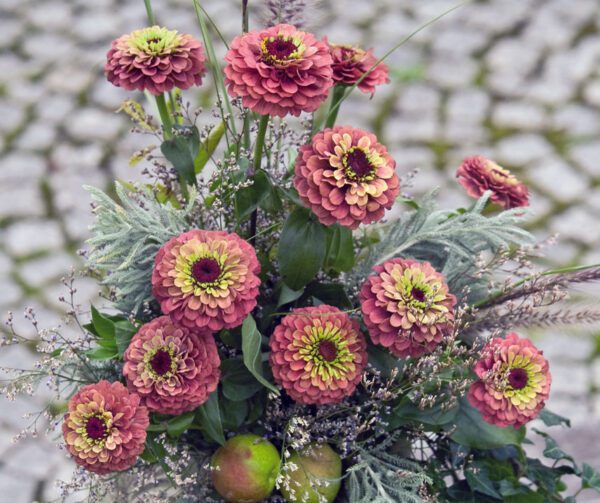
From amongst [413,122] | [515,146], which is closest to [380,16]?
[413,122]

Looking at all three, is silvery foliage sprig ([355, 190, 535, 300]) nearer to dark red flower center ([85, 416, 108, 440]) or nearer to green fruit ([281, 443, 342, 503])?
green fruit ([281, 443, 342, 503])

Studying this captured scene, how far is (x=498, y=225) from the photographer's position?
1046 millimetres

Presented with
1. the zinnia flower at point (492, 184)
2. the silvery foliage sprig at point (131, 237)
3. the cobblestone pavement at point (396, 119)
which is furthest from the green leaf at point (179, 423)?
the cobblestone pavement at point (396, 119)

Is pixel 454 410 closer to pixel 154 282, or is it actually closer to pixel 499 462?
pixel 499 462

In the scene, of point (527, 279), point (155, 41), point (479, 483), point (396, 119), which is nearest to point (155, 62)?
point (155, 41)

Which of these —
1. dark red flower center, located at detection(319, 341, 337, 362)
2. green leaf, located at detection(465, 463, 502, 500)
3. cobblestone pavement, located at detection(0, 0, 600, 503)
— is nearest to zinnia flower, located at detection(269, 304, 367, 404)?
dark red flower center, located at detection(319, 341, 337, 362)

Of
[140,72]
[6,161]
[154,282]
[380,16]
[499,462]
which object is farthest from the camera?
[380,16]

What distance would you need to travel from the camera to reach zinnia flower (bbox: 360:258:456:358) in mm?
907

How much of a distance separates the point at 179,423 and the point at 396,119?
224cm

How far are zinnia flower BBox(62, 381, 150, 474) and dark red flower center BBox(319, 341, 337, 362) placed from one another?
19 centimetres

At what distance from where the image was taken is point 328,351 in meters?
0.92

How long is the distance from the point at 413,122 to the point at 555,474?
6.61ft

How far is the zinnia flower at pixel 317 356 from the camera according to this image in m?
0.91

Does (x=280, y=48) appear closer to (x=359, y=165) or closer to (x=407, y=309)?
(x=359, y=165)
